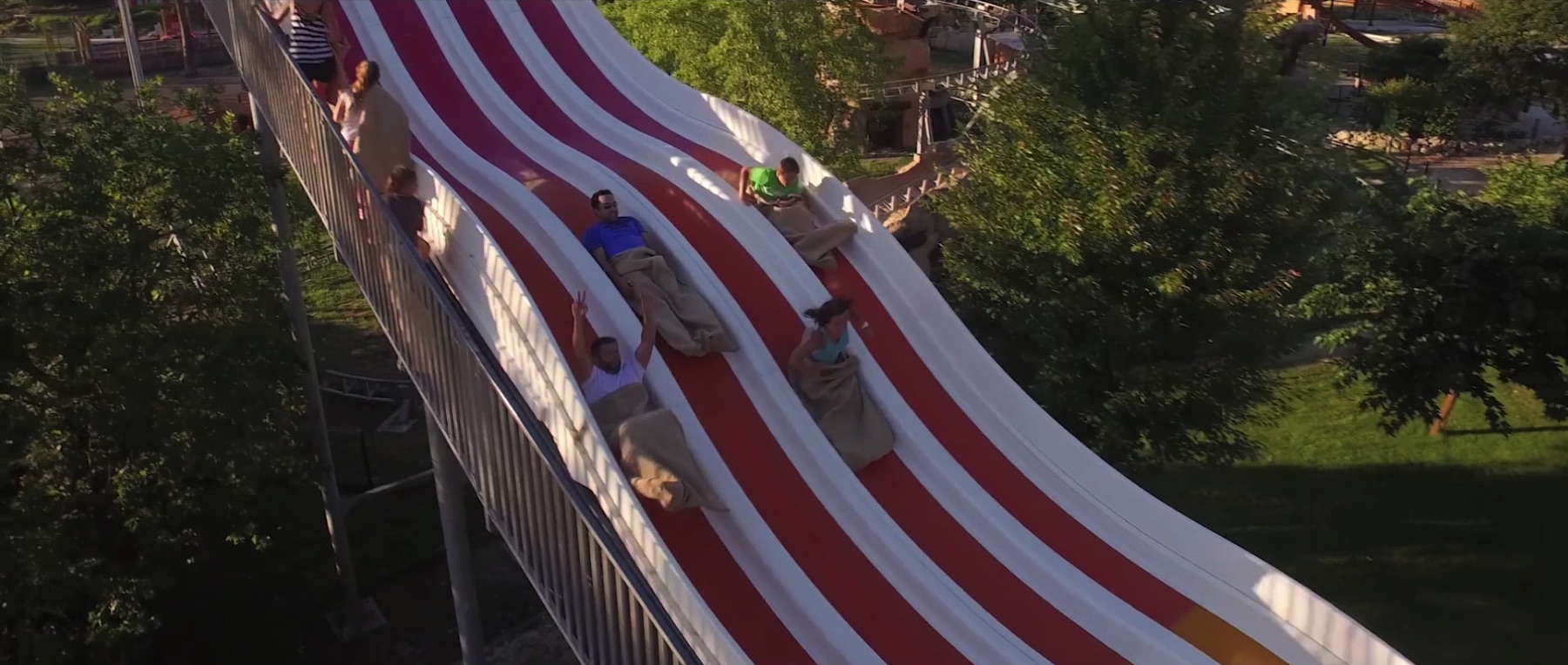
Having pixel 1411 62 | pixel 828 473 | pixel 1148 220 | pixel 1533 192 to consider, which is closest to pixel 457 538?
pixel 828 473

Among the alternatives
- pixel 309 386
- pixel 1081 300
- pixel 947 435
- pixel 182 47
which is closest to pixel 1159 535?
pixel 947 435

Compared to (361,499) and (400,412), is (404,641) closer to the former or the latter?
(361,499)

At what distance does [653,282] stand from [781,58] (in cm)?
1040

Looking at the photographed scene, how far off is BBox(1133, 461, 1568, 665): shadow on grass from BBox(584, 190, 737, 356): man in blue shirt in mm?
5287

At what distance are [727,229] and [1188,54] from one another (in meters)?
3.74

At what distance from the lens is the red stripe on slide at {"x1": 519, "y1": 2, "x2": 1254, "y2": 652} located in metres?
6.48

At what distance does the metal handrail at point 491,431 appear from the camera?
4.99 m

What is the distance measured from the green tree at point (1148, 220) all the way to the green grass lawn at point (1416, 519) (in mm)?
2056

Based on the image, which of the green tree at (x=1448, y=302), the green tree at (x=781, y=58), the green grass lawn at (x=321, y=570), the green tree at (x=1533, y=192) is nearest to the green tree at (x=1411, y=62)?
the green tree at (x=781, y=58)

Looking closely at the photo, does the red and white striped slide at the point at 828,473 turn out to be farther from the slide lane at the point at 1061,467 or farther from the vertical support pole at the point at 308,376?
the vertical support pole at the point at 308,376

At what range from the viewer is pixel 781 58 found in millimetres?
16891

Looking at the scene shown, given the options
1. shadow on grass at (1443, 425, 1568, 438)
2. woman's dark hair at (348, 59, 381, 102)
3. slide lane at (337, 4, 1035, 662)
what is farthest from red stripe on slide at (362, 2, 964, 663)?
shadow on grass at (1443, 425, 1568, 438)

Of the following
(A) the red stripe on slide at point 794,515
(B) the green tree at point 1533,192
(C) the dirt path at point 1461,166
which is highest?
(A) the red stripe on slide at point 794,515

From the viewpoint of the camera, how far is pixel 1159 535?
267 inches
